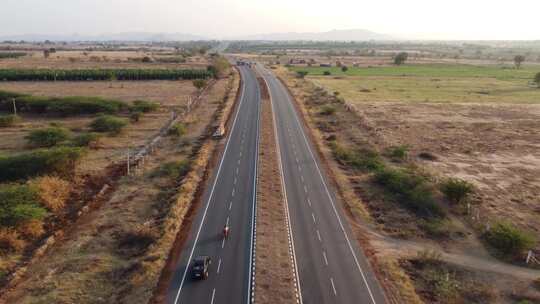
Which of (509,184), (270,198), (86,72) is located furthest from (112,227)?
(86,72)

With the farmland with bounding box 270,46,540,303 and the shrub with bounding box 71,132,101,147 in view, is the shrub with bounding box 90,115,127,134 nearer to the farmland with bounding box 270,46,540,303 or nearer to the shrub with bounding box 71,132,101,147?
the shrub with bounding box 71,132,101,147

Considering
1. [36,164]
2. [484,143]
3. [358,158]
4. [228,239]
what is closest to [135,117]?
[36,164]

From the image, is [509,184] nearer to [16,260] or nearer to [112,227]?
[112,227]

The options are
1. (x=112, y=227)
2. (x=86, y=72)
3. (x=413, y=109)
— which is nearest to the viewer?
(x=112, y=227)

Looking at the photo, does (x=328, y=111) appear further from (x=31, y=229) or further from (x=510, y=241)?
(x=31, y=229)

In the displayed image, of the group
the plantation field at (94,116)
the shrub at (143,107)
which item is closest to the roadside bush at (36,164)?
the plantation field at (94,116)

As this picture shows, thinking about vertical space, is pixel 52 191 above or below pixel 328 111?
below
